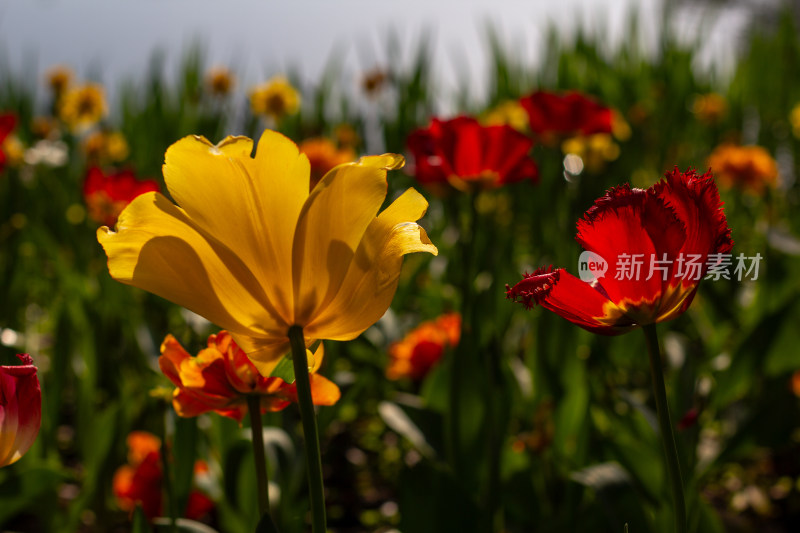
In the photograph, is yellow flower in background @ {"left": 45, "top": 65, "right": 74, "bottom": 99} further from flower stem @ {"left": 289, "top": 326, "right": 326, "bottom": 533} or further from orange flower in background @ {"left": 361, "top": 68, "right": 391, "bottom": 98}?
flower stem @ {"left": 289, "top": 326, "right": 326, "bottom": 533}

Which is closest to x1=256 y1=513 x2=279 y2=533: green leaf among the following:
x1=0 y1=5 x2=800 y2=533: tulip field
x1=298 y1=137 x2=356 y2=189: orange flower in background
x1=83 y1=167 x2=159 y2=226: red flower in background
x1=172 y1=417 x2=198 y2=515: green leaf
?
x1=0 y1=5 x2=800 y2=533: tulip field

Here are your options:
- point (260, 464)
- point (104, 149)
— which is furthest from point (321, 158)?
point (260, 464)

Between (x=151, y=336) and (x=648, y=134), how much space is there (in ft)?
8.25

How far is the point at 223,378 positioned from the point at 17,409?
0.15 metres

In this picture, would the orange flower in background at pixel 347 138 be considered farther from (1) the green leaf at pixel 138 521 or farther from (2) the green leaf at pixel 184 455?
(1) the green leaf at pixel 138 521

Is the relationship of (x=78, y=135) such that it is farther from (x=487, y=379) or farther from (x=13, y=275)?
(x=487, y=379)

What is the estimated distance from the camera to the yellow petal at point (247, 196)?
474 mm

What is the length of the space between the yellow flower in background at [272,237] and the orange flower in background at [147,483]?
2.07 feet

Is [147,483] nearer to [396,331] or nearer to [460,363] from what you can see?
[460,363]

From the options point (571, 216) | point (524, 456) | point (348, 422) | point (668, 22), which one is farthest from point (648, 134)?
point (524, 456)

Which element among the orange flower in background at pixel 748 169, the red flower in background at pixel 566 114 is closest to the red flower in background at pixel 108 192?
the red flower in background at pixel 566 114

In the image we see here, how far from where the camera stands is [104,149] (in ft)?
9.71

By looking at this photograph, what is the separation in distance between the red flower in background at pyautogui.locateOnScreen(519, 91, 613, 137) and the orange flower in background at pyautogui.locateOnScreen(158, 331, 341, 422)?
3.85 ft

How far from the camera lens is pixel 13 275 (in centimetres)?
172
